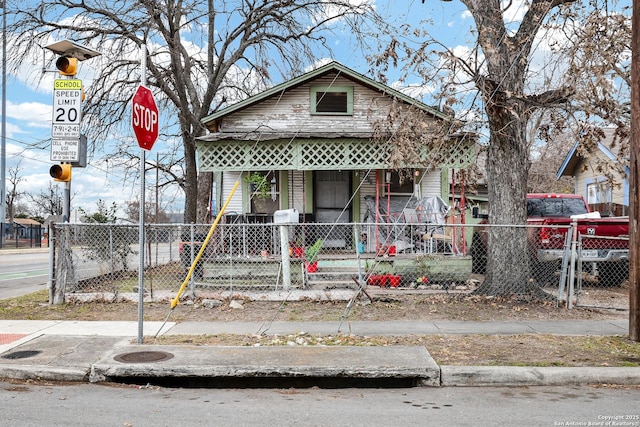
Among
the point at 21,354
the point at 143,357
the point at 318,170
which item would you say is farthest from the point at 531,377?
the point at 318,170

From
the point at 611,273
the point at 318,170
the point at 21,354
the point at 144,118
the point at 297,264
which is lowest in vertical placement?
the point at 21,354

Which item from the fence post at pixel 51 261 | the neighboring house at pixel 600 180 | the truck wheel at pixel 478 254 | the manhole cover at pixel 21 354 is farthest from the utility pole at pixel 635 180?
the neighboring house at pixel 600 180

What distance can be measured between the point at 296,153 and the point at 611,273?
8224 mm

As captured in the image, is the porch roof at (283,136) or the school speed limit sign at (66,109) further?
the porch roof at (283,136)

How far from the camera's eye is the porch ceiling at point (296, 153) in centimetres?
1371

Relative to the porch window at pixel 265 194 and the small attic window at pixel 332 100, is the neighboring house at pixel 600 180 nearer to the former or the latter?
the small attic window at pixel 332 100

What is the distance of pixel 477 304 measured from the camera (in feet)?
33.2

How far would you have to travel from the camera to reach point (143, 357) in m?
6.45

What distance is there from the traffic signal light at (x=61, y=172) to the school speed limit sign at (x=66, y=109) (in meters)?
0.59

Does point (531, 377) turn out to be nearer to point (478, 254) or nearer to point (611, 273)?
point (611, 273)

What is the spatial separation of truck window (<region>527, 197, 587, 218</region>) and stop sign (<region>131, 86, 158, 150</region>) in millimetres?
12228

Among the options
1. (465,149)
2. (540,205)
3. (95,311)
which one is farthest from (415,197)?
(95,311)

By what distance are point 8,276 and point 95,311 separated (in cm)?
928

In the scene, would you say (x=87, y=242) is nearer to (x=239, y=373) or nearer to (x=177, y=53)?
(x=239, y=373)
